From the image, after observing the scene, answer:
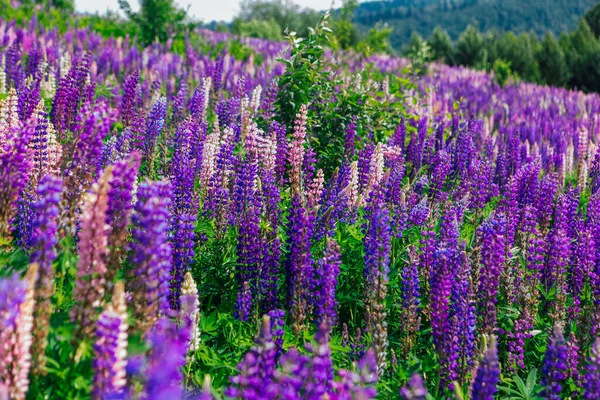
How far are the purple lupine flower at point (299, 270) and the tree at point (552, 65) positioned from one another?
2154 cm

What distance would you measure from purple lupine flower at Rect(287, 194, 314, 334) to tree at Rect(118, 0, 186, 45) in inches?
465

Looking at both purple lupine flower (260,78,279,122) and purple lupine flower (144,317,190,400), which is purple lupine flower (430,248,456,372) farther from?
purple lupine flower (260,78,279,122)

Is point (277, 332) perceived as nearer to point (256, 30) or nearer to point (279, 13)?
point (256, 30)

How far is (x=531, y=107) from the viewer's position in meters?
14.1

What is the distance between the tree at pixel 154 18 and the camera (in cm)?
1411

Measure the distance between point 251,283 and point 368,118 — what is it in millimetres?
3687

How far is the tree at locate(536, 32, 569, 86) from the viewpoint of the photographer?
22.6 metres

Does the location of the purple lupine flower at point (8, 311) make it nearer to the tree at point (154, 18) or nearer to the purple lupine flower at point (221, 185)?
the purple lupine flower at point (221, 185)

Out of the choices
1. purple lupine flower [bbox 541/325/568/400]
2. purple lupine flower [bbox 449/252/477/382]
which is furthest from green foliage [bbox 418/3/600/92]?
purple lupine flower [bbox 541/325/568/400]

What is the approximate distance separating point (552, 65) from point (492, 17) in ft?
258

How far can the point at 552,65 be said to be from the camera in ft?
75.0

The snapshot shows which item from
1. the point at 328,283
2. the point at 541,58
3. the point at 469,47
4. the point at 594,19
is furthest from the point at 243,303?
the point at 594,19

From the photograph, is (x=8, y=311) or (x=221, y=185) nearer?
(x=8, y=311)

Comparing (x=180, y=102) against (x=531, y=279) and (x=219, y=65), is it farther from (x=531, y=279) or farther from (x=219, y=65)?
(x=531, y=279)
